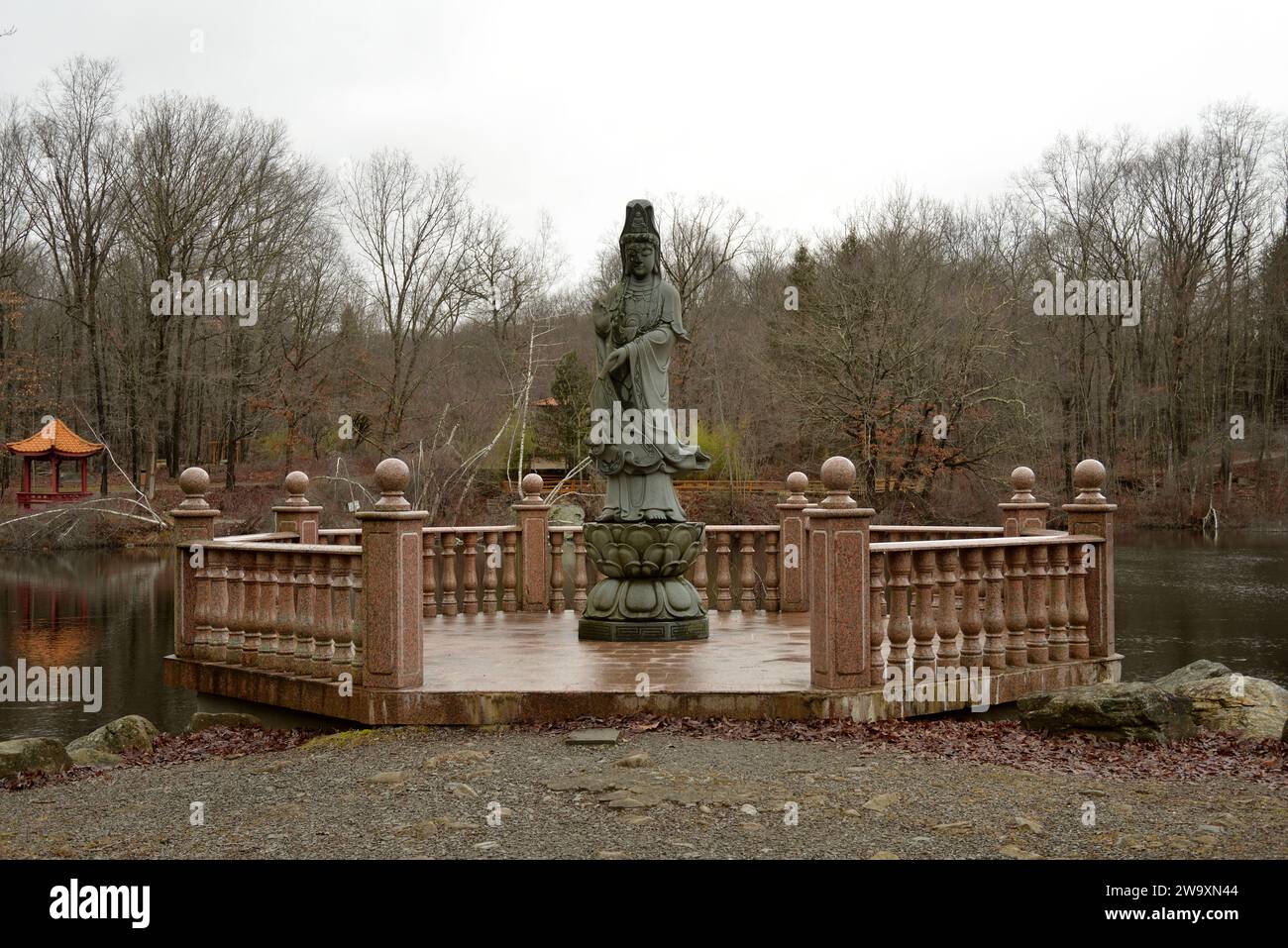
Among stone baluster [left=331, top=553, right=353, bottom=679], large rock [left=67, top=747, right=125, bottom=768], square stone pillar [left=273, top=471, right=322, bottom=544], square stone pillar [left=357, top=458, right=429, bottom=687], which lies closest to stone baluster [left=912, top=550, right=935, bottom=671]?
square stone pillar [left=357, top=458, right=429, bottom=687]

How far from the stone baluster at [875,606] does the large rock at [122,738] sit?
5277mm

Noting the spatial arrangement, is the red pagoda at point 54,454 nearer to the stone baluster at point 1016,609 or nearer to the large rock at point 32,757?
the large rock at point 32,757

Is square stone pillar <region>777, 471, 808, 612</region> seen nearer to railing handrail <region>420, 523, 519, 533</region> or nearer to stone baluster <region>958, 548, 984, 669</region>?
railing handrail <region>420, 523, 519, 533</region>

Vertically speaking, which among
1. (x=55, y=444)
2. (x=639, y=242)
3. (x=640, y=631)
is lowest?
(x=640, y=631)

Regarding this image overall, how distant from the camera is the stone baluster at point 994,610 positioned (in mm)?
7848

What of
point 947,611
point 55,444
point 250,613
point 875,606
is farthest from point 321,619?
point 55,444

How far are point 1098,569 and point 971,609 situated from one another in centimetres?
135

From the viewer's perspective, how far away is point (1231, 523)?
1467 inches

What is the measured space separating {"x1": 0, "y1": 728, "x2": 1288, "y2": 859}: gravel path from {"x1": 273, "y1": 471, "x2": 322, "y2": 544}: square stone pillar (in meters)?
4.15

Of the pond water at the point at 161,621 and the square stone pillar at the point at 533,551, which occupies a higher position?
the square stone pillar at the point at 533,551

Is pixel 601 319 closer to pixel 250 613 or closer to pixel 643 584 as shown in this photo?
pixel 643 584

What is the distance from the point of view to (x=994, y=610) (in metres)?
7.94

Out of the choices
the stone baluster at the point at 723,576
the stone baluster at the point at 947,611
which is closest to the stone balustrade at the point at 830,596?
the stone baluster at the point at 947,611
